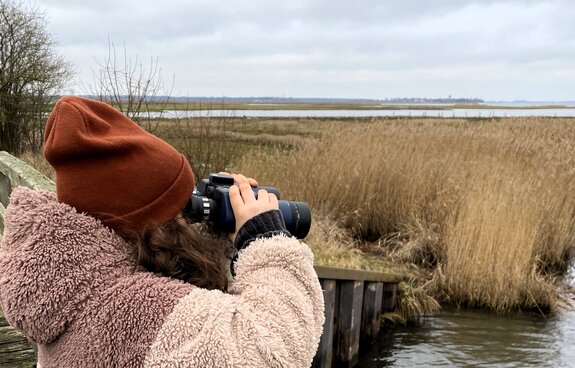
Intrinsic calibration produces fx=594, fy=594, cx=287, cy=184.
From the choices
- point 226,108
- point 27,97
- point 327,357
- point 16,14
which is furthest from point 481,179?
point 16,14

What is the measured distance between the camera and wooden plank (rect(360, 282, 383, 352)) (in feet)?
18.7

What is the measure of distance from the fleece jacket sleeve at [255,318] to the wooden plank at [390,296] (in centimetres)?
521

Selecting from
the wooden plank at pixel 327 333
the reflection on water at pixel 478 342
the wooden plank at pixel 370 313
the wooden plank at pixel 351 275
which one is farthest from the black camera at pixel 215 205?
the reflection on water at pixel 478 342

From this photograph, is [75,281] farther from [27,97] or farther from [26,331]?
[27,97]

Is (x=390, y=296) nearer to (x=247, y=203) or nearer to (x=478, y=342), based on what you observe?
(x=478, y=342)

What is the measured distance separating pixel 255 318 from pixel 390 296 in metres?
5.54

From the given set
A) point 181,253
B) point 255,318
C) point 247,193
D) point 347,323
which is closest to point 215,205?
point 247,193

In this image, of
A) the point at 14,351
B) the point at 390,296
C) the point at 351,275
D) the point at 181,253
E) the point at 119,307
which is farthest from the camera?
the point at 390,296

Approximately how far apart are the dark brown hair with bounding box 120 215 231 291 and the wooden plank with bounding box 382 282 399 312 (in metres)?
5.18

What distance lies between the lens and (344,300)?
5082 millimetres

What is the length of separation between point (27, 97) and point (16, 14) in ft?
8.40

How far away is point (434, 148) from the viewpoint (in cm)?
959

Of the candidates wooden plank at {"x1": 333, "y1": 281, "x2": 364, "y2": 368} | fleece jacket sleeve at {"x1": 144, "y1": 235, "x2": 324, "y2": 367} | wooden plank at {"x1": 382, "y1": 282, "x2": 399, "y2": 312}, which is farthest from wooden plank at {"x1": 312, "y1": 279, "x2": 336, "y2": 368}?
fleece jacket sleeve at {"x1": 144, "y1": 235, "x2": 324, "y2": 367}

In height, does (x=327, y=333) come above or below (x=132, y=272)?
below
